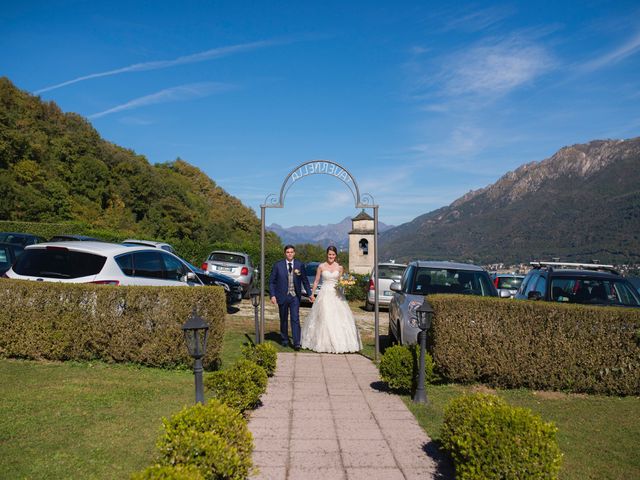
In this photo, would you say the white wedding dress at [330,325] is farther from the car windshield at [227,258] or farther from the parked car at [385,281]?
the car windshield at [227,258]

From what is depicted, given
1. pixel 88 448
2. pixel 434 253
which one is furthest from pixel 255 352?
pixel 434 253

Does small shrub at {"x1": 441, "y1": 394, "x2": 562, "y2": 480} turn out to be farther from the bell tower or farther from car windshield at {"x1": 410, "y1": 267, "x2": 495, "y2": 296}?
the bell tower

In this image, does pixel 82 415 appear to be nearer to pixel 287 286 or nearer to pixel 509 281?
pixel 287 286

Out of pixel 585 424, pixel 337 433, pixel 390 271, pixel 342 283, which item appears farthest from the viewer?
pixel 390 271

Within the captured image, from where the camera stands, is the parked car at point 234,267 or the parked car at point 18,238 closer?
the parked car at point 18,238

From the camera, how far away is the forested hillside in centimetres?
3834

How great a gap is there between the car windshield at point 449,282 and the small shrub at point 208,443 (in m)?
6.47

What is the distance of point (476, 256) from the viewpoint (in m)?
132

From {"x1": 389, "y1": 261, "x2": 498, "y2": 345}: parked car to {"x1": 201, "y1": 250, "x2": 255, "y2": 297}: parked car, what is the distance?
9.84 metres

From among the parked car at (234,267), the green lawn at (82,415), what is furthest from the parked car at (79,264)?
the parked car at (234,267)

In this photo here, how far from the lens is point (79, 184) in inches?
1879

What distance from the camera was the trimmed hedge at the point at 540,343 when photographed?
279 inches

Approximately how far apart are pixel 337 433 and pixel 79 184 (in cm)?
4847

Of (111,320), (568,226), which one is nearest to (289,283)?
(111,320)
